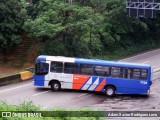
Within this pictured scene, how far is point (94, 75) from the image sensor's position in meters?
26.3

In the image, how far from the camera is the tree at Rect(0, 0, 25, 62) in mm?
31516

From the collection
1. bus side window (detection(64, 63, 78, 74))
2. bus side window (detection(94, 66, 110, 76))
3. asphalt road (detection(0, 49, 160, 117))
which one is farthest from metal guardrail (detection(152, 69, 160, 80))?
bus side window (detection(64, 63, 78, 74))

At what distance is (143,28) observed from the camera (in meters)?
45.1

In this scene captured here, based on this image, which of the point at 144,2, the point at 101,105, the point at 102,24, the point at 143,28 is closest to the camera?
the point at 101,105

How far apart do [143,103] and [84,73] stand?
13.9 feet

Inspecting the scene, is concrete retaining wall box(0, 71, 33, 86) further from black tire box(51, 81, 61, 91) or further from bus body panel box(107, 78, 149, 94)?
bus body panel box(107, 78, 149, 94)

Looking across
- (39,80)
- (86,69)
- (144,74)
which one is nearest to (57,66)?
(39,80)

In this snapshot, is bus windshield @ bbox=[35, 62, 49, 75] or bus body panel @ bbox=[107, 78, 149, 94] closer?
bus body panel @ bbox=[107, 78, 149, 94]

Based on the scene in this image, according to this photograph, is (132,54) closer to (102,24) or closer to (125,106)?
(102,24)

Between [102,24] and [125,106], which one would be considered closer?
[125,106]

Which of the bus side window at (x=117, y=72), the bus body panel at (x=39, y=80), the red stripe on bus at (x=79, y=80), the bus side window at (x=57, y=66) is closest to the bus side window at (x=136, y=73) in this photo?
the bus side window at (x=117, y=72)

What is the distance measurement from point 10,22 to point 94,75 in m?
9.43

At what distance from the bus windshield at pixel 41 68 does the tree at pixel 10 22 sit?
19.1ft

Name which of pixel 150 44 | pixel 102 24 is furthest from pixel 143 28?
pixel 102 24
